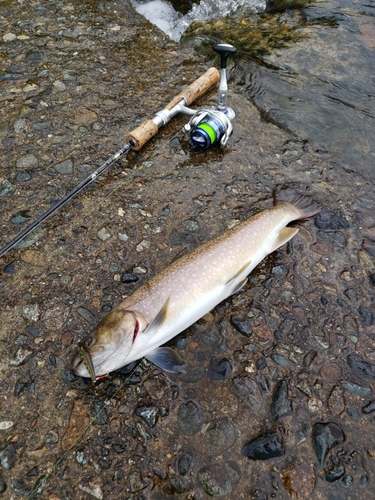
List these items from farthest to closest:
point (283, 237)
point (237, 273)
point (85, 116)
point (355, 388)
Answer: point (85, 116)
point (283, 237)
point (237, 273)
point (355, 388)

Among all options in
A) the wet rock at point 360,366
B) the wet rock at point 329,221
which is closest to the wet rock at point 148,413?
the wet rock at point 360,366

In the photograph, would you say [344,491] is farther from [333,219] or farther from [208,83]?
[208,83]

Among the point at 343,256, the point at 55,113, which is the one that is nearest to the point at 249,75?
the point at 55,113

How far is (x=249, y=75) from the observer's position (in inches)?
228

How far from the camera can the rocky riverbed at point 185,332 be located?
2.62 m

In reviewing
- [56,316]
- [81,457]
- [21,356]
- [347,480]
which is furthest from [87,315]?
[347,480]

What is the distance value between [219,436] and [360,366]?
125 centimetres

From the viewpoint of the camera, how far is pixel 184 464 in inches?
103

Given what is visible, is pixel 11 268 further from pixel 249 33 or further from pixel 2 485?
pixel 249 33

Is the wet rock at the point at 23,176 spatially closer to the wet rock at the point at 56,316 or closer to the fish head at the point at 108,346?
the wet rock at the point at 56,316

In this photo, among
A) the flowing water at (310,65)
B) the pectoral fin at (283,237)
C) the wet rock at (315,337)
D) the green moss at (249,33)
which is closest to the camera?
the wet rock at (315,337)

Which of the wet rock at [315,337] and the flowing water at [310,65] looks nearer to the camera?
the wet rock at [315,337]

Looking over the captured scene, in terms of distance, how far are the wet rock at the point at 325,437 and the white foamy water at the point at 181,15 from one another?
6.96 meters

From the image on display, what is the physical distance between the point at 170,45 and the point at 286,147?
2829 mm
